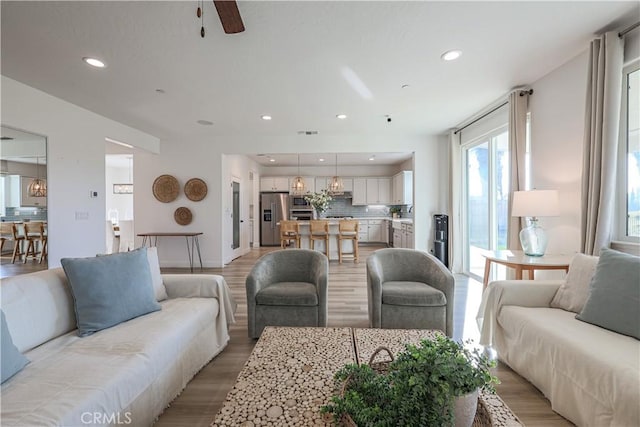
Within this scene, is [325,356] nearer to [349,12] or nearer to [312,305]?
[312,305]

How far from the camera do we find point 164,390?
1.67 meters

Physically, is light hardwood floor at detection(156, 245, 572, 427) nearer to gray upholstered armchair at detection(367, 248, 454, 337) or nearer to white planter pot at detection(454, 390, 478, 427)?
gray upholstered armchair at detection(367, 248, 454, 337)

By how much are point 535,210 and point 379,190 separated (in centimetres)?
676

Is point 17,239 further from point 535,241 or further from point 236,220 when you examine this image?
point 535,241

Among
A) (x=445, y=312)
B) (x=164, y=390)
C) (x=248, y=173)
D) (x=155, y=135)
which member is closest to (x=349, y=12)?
(x=445, y=312)

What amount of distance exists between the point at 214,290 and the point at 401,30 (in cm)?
260

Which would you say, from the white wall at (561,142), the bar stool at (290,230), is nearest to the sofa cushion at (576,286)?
the white wall at (561,142)

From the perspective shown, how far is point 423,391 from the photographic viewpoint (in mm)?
896

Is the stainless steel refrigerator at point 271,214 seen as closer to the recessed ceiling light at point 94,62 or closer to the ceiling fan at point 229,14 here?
the recessed ceiling light at point 94,62

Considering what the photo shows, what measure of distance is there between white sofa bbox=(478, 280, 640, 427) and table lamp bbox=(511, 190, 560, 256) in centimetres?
70

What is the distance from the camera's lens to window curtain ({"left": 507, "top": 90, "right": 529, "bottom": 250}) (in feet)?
10.9

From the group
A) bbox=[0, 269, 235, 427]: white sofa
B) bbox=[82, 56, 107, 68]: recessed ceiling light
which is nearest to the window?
bbox=[0, 269, 235, 427]: white sofa

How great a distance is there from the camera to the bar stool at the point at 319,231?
6.36m

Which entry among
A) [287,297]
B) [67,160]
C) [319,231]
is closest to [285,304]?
[287,297]
